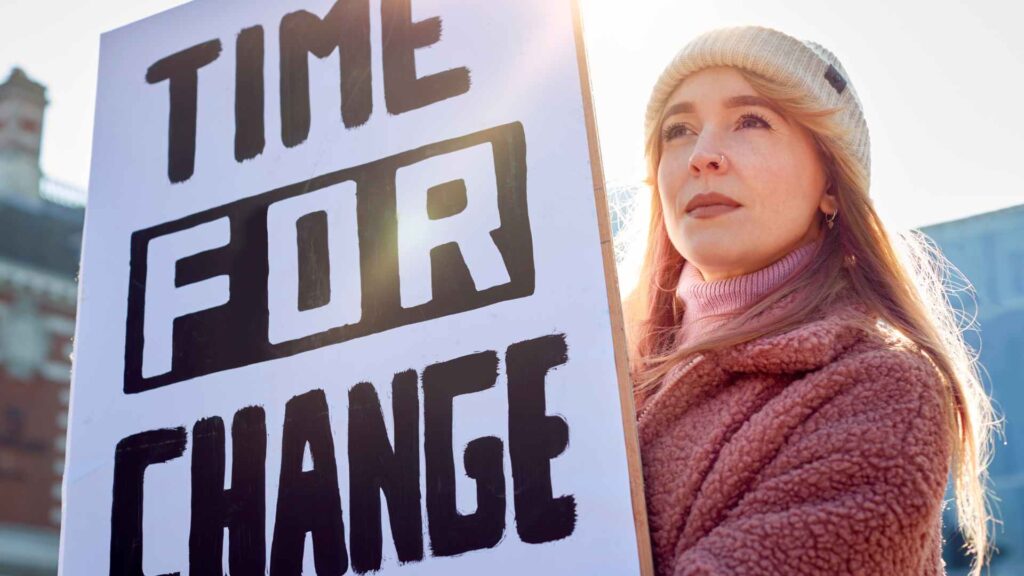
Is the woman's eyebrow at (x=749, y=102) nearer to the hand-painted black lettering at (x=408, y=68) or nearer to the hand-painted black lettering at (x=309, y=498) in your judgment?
the hand-painted black lettering at (x=408, y=68)

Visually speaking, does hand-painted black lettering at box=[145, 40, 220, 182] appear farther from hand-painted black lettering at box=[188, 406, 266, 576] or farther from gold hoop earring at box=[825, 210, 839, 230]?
gold hoop earring at box=[825, 210, 839, 230]

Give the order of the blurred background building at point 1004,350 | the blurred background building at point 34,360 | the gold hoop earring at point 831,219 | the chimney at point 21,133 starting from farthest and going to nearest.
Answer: the chimney at point 21,133
the blurred background building at point 34,360
the blurred background building at point 1004,350
the gold hoop earring at point 831,219

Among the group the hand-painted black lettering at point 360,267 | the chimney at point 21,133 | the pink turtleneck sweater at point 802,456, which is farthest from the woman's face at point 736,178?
the chimney at point 21,133

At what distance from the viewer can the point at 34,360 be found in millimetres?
17094

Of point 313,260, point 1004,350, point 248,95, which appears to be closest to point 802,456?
point 313,260

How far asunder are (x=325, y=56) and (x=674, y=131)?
512 mm

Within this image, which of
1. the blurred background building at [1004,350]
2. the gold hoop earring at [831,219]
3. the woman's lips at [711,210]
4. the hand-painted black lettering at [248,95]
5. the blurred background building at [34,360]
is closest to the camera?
the woman's lips at [711,210]

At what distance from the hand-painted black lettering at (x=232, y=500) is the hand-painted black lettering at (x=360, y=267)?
0.33 ft

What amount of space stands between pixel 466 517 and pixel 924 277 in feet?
2.72

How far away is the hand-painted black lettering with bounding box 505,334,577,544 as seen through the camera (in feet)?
4.70

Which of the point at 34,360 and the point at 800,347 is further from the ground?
the point at 34,360

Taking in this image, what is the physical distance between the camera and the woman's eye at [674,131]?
5.79 feet

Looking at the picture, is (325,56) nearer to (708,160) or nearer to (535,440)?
(708,160)

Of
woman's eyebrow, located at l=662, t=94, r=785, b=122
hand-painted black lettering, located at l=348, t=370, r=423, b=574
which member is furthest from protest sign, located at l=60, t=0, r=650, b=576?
woman's eyebrow, located at l=662, t=94, r=785, b=122
